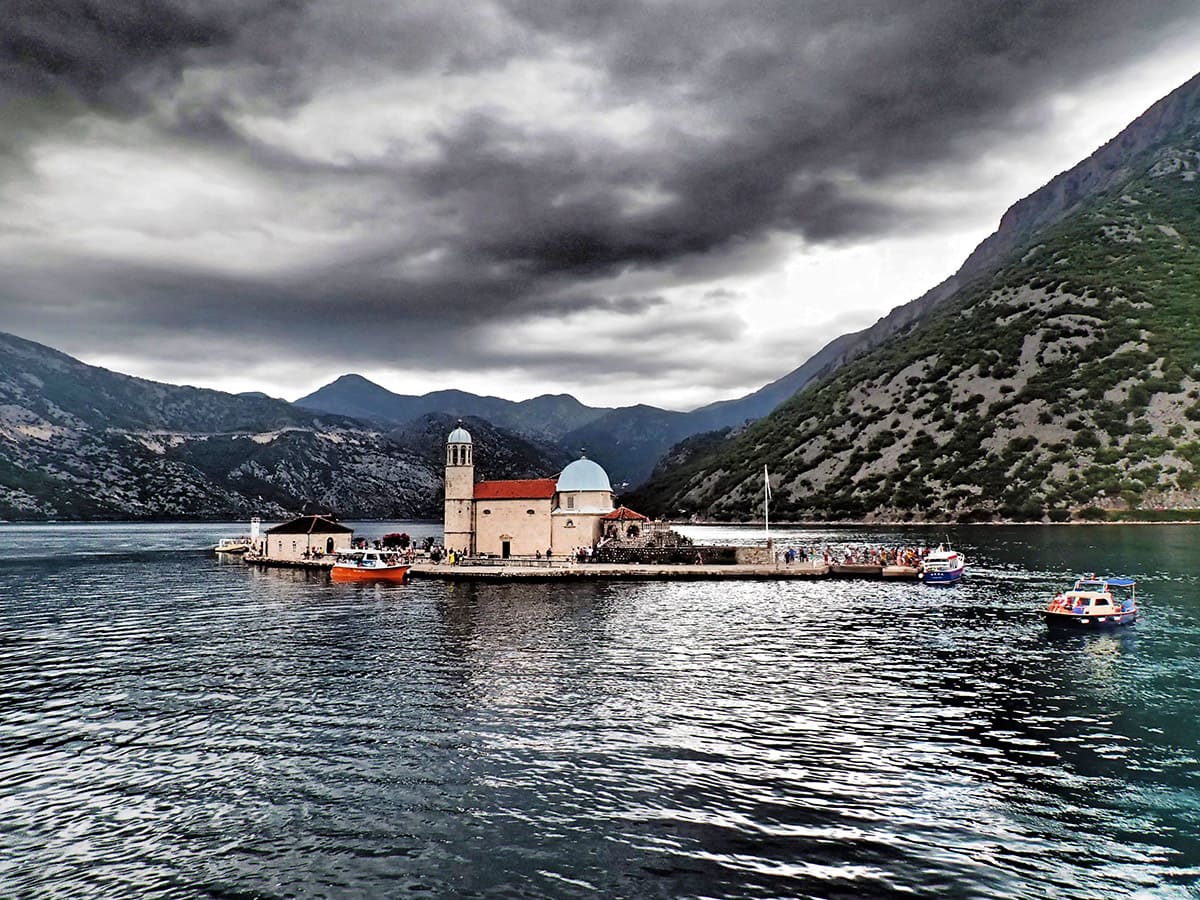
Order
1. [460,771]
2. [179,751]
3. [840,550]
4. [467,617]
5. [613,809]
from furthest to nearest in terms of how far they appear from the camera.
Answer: [840,550]
[467,617]
[179,751]
[460,771]
[613,809]

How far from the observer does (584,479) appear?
8419cm

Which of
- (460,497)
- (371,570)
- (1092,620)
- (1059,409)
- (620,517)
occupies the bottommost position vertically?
(1092,620)

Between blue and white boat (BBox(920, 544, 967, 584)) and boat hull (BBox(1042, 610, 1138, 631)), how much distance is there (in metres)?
23.7

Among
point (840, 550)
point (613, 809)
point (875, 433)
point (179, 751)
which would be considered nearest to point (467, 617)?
point (179, 751)

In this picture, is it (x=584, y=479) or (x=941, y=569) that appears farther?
(x=584, y=479)

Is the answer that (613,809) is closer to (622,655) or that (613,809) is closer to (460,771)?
(460,771)

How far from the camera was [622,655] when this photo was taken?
124 feet

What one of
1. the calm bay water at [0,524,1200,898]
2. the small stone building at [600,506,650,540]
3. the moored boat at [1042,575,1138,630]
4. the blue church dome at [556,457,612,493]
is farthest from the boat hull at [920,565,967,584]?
the blue church dome at [556,457,612,493]

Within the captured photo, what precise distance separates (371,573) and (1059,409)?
147 metres

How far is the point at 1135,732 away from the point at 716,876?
60.4 ft

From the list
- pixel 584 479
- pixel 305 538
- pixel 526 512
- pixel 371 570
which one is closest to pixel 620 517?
pixel 584 479

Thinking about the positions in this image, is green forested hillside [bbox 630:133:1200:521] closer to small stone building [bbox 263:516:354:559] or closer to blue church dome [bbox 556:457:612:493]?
blue church dome [bbox 556:457:612:493]

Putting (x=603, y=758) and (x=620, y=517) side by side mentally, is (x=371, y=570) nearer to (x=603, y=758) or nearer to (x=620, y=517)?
(x=620, y=517)

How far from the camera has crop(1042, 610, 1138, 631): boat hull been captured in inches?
1762
